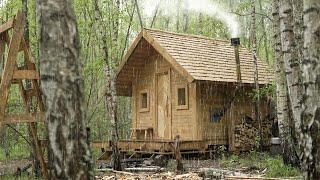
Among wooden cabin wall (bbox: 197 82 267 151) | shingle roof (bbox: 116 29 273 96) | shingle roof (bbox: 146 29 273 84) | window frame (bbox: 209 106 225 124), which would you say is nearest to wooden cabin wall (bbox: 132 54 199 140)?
wooden cabin wall (bbox: 197 82 267 151)

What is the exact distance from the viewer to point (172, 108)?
19078 millimetres

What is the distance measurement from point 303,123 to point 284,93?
6648mm

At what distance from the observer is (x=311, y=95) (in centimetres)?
496

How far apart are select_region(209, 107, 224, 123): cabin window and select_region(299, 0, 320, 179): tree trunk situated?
13419 millimetres

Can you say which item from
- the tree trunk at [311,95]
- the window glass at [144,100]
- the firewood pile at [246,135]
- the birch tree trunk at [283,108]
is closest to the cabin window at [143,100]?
the window glass at [144,100]

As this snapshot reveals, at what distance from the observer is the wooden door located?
63.0ft

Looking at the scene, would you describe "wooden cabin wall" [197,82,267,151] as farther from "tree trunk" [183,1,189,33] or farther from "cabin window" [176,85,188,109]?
"tree trunk" [183,1,189,33]

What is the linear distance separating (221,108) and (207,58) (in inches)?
87.7

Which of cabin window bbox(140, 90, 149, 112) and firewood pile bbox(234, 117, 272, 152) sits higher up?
cabin window bbox(140, 90, 149, 112)

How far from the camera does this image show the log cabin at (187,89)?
57.9ft

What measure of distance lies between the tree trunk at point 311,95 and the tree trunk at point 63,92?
236 centimetres

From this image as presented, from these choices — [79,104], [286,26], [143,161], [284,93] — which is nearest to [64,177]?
[79,104]

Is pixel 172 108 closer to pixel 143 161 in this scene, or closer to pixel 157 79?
→ pixel 157 79

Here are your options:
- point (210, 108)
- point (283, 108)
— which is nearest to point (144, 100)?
point (210, 108)
